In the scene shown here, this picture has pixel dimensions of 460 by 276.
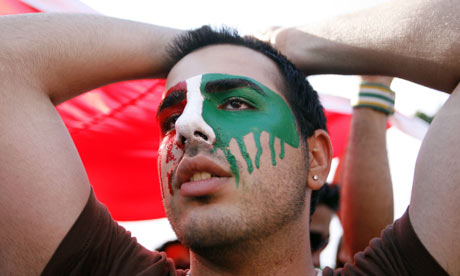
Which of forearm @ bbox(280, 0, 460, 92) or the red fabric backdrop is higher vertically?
forearm @ bbox(280, 0, 460, 92)

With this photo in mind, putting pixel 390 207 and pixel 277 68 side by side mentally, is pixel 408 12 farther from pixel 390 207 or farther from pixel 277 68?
pixel 390 207

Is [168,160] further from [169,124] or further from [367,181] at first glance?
[367,181]

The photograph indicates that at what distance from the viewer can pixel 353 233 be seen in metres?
3.00

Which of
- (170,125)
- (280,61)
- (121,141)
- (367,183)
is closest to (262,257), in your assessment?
(170,125)

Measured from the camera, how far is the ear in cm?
204

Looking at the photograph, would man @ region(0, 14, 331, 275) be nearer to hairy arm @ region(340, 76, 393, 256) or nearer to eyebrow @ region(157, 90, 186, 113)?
eyebrow @ region(157, 90, 186, 113)

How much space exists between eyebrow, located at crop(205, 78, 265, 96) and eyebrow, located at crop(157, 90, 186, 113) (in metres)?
0.14

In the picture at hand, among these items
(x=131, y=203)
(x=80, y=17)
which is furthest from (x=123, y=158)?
(x=80, y=17)

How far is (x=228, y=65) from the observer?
6.66 ft

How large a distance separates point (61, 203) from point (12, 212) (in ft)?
0.62

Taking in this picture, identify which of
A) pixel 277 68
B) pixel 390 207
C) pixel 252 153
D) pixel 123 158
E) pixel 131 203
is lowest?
pixel 131 203

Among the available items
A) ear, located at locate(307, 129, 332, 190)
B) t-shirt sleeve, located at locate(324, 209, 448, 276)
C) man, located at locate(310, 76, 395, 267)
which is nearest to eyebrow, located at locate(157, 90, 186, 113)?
ear, located at locate(307, 129, 332, 190)

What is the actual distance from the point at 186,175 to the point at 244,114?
1.30 feet

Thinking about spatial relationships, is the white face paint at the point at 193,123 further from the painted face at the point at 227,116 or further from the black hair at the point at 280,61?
the black hair at the point at 280,61
